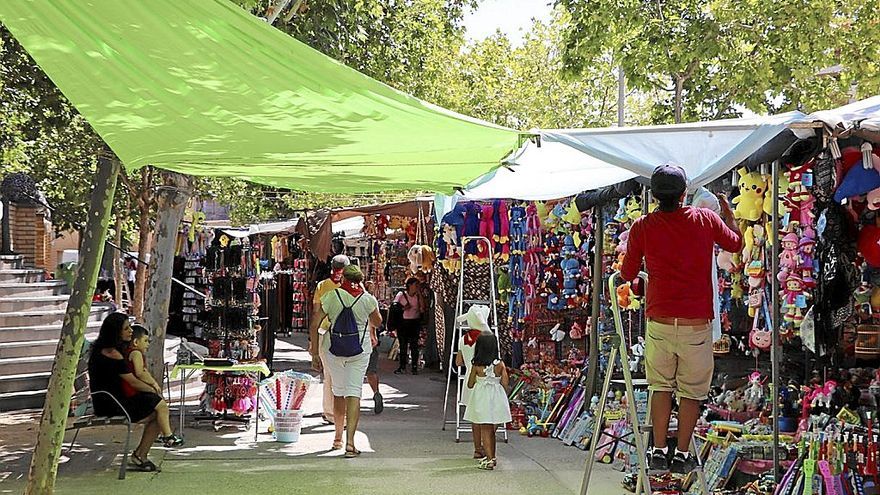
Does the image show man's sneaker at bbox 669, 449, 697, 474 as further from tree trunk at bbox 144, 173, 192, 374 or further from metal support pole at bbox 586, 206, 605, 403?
tree trunk at bbox 144, 173, 192, 374

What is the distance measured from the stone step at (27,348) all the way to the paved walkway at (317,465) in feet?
5.10

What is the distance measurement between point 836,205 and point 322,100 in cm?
341

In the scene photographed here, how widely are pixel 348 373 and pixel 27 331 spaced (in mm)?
6106

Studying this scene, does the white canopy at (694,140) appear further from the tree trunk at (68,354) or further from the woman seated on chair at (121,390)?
the woman seated on chair at (121,390)

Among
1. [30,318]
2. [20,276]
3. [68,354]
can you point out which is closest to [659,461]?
[68,354]

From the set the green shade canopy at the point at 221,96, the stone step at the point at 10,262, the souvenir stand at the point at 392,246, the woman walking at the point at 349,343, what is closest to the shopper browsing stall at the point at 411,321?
the souvenir stand at the point at 392,246

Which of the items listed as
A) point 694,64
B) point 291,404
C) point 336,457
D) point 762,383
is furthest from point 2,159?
point 762,383

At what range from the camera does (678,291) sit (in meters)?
5.57

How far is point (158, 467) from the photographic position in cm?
834

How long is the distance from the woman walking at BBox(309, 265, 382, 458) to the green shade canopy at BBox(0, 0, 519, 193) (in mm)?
2749

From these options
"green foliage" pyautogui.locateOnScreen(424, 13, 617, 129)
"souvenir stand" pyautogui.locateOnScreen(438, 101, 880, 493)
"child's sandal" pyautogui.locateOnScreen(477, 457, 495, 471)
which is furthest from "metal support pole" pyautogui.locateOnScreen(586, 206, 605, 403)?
"green foliage" pyautogui.locateOnScreen(424, 13, 617, 129)

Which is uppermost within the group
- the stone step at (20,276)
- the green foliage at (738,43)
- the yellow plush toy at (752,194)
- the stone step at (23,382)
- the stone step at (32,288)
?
the green foliage at (738,43)

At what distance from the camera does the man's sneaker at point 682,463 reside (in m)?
5.74

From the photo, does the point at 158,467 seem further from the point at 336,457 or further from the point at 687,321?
the point at 687,321
